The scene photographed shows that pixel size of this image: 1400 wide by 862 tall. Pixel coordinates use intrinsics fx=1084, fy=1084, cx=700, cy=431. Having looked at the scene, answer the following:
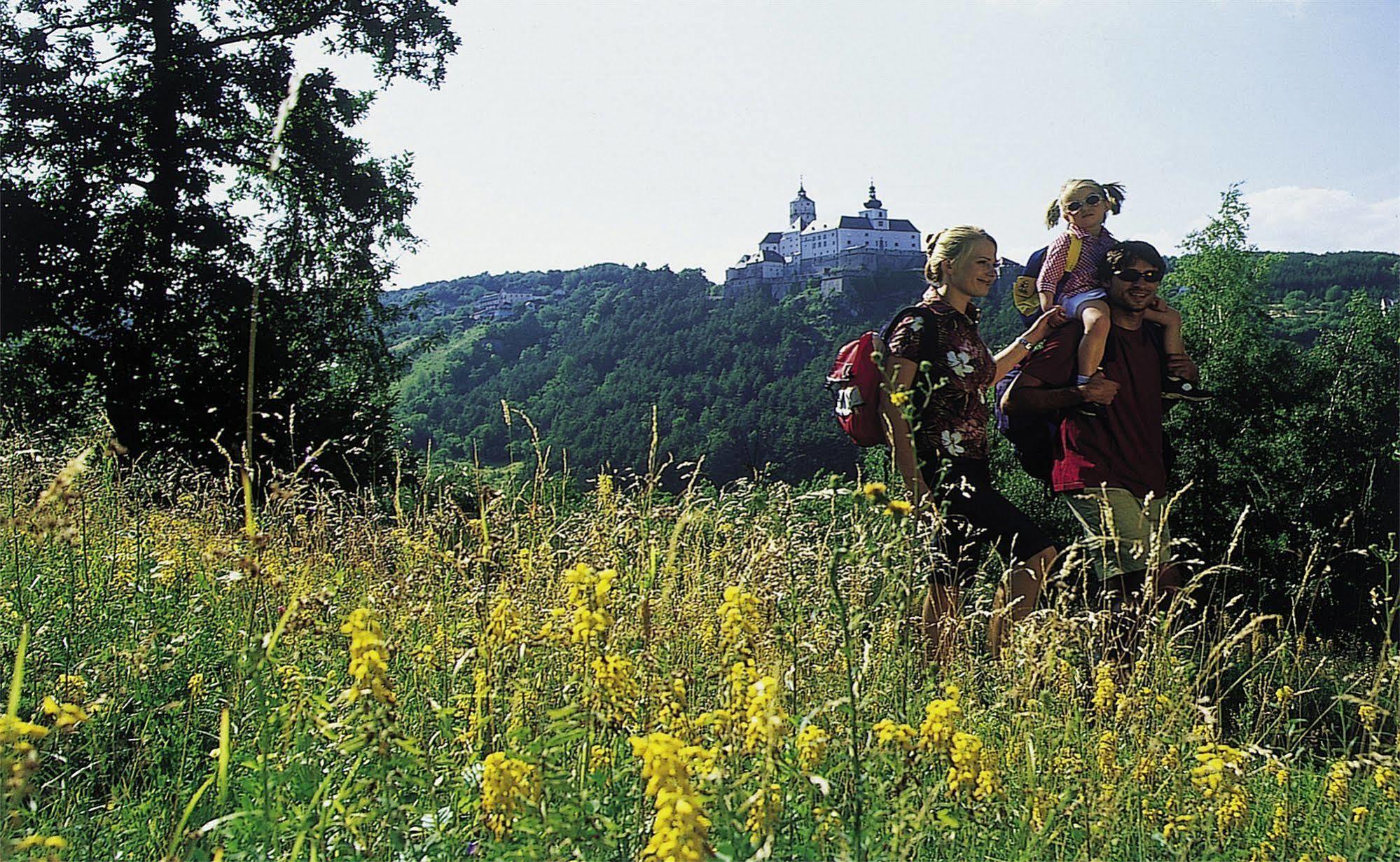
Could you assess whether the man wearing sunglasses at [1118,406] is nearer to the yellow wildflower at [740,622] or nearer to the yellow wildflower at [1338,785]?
the yellow wildflower at [1338,785]

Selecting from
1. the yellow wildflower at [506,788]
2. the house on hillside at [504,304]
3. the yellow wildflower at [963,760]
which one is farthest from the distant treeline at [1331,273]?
the house on hillside at [504,304]

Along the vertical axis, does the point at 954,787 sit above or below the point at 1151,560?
below

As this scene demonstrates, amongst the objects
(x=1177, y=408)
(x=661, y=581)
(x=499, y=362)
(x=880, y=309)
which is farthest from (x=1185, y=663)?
(x=880, y=309)

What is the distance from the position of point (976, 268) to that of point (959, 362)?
1.11ft

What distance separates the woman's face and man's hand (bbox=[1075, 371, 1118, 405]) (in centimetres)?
56

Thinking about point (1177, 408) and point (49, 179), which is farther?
point (49, 179)

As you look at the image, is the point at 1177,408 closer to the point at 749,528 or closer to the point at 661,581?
the point at 749,528

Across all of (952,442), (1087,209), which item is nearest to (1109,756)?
(952,442)

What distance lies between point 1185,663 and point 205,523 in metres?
3.58

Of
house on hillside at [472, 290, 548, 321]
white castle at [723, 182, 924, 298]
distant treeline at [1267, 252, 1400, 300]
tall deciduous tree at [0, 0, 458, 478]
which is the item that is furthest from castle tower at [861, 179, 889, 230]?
tall deciduous tree at [0, 0, 458, 478]

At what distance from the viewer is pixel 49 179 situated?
14609mm

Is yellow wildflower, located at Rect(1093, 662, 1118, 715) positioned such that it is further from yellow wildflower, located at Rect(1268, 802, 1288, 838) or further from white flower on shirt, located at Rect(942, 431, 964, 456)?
white flower on shirt, located at Rect(942, 431, 964, 456)

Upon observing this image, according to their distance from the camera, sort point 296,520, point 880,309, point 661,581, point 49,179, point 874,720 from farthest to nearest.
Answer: point 880,309
point 49,179
point 296,520
point 661,581
point 874,720

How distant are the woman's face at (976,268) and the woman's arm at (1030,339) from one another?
432 mm
